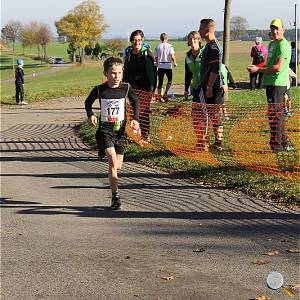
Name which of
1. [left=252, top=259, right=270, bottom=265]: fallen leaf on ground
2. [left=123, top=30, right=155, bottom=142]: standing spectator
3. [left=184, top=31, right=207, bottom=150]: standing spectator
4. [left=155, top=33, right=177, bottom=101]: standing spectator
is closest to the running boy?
[left=184, top=31, right=207, bottom=150]: standing spectator

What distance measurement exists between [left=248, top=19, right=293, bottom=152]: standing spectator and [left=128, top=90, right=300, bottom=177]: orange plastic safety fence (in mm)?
14

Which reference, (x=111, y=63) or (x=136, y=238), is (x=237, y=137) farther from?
(x=136, y=238)

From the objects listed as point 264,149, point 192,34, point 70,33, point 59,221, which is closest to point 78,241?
point 59,221

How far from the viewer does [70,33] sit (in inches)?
3406

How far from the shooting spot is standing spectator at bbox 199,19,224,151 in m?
8.78

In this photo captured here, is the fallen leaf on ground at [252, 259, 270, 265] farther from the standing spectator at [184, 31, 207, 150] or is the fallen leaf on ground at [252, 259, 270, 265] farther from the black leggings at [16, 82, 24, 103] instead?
the black leggings at [16, 82, 24, 103]

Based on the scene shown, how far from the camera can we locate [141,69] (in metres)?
10.7

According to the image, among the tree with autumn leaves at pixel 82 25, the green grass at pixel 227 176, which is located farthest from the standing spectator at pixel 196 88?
the tree with autumn leaves at pixel 82 25

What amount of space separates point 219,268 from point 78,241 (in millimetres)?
1403

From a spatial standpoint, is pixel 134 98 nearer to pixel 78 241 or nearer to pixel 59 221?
pixel 59 221

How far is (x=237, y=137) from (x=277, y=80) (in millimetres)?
1287

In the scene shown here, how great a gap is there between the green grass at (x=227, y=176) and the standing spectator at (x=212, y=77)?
64 centimetres

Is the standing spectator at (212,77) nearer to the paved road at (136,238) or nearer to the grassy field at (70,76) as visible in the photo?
the paved road at (136,238)

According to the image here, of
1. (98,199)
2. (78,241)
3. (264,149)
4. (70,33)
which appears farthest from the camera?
(70,33)
